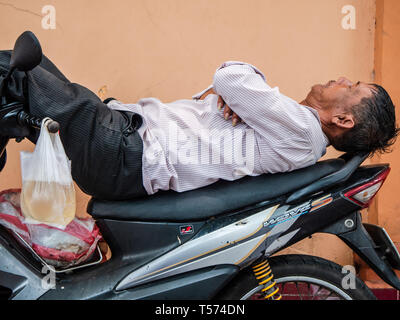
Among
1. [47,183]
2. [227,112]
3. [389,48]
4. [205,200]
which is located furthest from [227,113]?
[389,48]

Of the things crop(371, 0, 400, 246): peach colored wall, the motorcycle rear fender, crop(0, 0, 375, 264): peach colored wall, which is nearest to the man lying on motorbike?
the motorcycle rear fender

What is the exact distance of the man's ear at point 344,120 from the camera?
1.44 m

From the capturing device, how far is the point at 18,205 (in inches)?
55.7

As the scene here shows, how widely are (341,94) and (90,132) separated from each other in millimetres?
910

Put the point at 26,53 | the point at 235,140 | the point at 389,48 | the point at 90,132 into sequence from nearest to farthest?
the point at 26,53 < the point at 90,132 < the point at 235,140 < the point at 389,48

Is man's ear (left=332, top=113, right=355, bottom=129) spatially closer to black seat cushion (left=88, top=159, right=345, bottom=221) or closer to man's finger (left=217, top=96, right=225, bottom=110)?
black seat cushion (left=88, top=159, right=345, bottom=221)

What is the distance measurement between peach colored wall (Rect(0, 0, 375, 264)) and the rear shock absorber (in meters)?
1.08

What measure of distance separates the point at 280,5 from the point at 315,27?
0.73 feet

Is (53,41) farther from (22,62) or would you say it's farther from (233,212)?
(233,212)

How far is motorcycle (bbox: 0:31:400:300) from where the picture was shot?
53.0 inches

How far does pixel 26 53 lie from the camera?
41.8 inches

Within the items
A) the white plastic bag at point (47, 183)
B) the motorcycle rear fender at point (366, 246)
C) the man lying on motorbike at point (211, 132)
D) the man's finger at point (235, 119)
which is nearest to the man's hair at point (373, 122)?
the man lying on motorbike at point (211, 132)

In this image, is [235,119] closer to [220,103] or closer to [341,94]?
[220,103]
